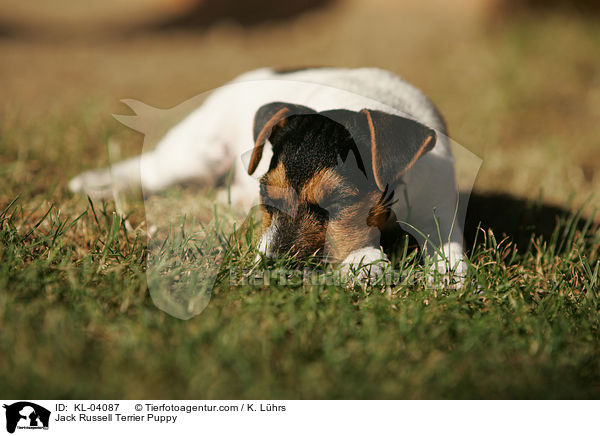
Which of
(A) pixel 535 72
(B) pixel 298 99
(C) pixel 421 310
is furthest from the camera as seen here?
(A) pixel 535 72

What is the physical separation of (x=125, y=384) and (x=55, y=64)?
8594mm

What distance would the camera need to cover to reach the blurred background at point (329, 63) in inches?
197

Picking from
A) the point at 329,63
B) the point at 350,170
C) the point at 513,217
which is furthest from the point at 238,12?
the point at 350,170

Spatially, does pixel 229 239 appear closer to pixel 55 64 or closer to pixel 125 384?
pixel 125 384

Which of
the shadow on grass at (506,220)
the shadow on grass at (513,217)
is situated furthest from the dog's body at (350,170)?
the shadow on grass at (513,217)

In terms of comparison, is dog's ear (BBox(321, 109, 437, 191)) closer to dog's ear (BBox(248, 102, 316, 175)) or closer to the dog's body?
the dog's body

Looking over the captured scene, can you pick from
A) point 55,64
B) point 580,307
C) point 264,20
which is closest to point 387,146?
point 580,307

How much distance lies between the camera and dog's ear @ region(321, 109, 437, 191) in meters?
2.74

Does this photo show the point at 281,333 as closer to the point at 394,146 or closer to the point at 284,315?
the point at 284,315
